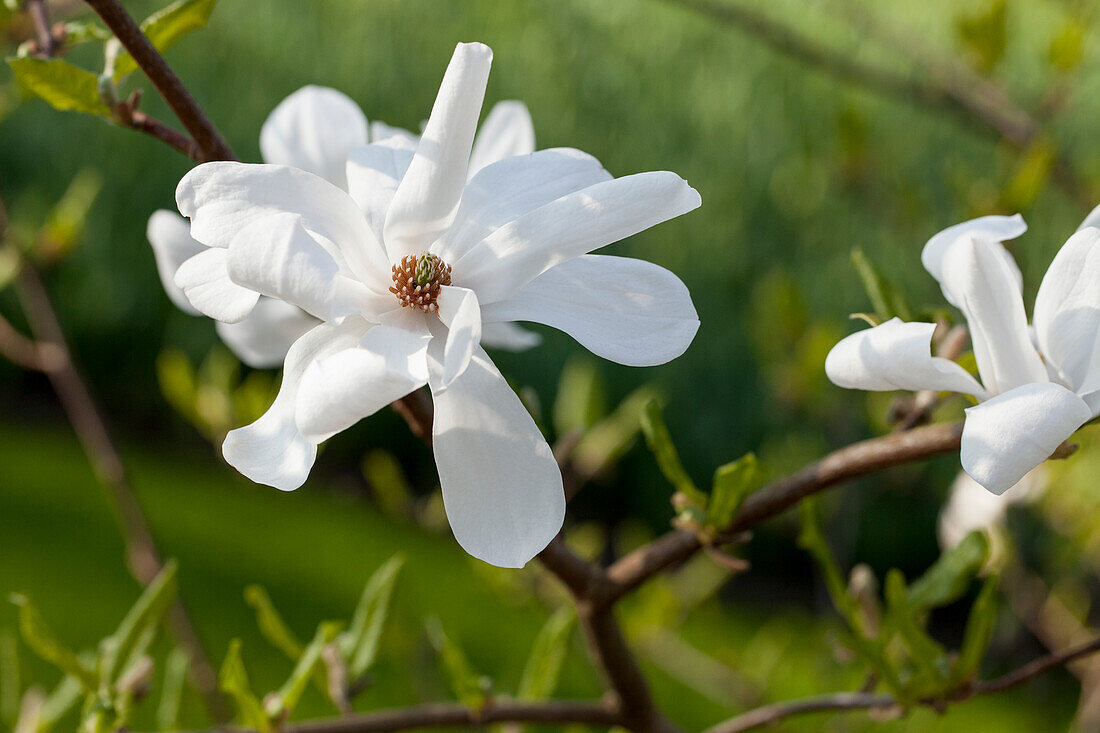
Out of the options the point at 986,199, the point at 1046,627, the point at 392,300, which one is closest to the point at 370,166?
the point at 392,300

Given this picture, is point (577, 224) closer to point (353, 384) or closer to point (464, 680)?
point (353, 384)

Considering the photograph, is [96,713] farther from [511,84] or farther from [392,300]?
[511,84]

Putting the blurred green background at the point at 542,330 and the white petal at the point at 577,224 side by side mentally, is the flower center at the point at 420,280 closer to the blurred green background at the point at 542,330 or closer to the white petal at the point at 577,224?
the white petal at the point at 577,224

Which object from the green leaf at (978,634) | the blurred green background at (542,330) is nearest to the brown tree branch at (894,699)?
the green leaf at (978,634)

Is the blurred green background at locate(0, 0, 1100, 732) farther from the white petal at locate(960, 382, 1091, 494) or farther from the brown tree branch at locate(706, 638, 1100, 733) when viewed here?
the white petal at locate(960, 382, 1091, 494)

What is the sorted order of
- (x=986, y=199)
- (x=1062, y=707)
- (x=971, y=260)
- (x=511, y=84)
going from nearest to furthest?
1. (x=971, y=260)
2. (x=986, y=199)
3. (x=1062, y=707)
4. (x=511, y=84)

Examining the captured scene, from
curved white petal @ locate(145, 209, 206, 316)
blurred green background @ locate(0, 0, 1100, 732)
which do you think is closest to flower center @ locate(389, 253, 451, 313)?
curved white petal @ locate(145, 209, 206, 316)
